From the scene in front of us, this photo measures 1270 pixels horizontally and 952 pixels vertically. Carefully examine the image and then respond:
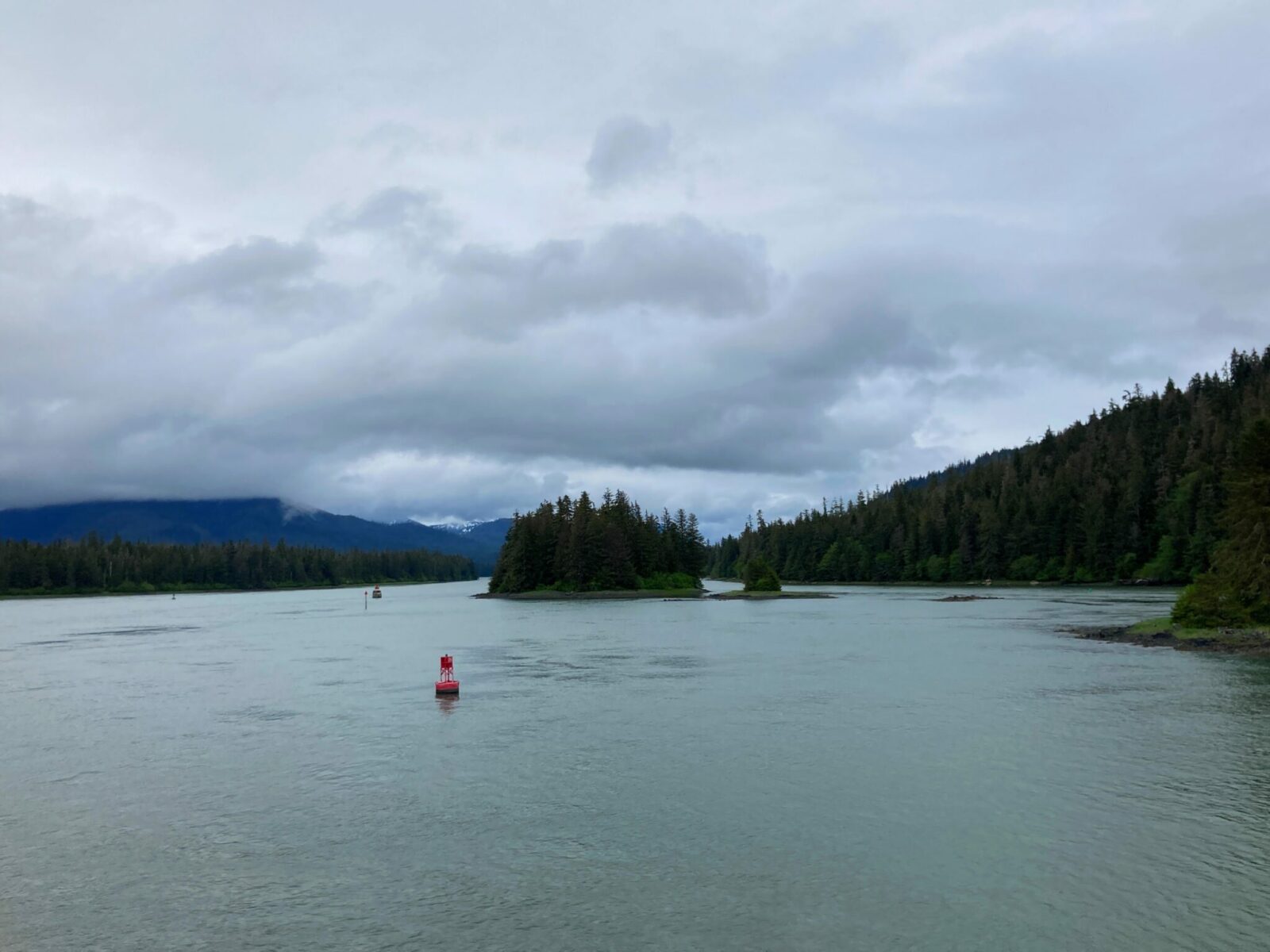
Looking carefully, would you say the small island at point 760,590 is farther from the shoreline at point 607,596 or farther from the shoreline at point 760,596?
the shoreline at point 607,596

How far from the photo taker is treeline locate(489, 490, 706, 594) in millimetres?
171750

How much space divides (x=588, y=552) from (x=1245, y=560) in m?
117

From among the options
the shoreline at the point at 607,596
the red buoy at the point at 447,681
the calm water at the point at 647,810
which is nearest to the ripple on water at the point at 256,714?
the calm water at the point at 647,810

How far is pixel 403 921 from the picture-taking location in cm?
1656

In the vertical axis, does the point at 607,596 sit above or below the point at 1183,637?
below

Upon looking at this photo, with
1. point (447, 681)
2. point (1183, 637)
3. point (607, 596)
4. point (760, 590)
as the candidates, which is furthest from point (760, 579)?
point (447, 681)

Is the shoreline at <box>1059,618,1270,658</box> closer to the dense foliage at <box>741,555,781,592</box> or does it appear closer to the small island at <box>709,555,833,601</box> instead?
the small island at <box>709,555,833,601</box>

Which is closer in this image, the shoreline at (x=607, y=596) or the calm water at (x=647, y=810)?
the calm water at (x=647, y=810)

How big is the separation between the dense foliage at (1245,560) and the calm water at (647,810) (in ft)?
53.6

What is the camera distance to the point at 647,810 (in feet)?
78.2

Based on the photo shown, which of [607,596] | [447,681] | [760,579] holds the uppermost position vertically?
[760,579]

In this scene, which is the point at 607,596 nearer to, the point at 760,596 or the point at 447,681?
the point at 760,596

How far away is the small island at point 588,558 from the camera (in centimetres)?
17100

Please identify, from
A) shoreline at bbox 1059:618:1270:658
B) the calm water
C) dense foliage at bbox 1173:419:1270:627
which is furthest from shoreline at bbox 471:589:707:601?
the calm water
